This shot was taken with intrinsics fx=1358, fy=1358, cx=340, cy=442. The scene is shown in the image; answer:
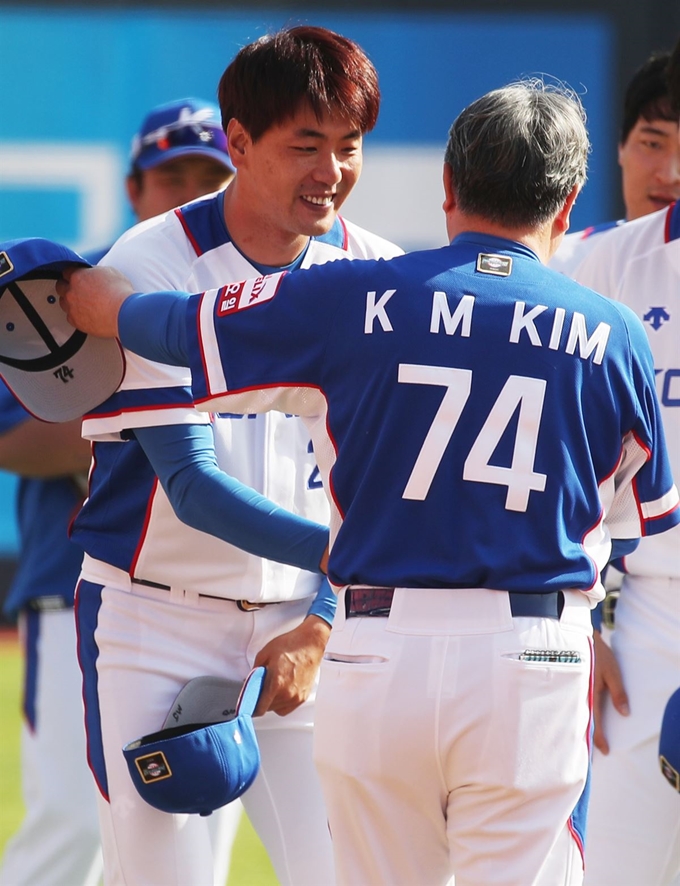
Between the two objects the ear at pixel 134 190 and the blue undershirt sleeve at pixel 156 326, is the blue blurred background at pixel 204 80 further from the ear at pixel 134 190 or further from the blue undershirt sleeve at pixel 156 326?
the blue undershirt sleeve at pixel 156 326

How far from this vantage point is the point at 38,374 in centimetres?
266

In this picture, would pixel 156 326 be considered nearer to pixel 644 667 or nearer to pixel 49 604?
pixel 644 667

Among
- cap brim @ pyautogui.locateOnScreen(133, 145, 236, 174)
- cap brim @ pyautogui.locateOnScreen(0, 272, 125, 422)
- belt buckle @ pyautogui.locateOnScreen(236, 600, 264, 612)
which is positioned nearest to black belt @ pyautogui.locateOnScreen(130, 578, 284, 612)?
belt buckle @ pyautogui.locateOnScreen(236, 600, 264, 612)

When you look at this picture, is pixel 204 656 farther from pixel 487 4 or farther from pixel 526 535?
pixel 487 4

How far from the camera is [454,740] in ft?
6.75

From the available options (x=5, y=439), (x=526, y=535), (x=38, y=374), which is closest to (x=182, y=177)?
(x=5, y=439)

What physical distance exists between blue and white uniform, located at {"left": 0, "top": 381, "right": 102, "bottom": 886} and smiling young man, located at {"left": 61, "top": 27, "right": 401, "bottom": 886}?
94cm

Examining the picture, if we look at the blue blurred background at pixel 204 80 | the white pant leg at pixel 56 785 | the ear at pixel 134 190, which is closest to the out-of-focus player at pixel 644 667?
the white pant leg at pixel 56 785

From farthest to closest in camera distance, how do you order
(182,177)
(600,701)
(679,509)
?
(182,177) → (600,701) → (679,509)

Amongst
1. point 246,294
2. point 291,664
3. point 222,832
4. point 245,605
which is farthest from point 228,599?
point 246,294

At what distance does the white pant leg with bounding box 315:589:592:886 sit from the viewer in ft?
6.71

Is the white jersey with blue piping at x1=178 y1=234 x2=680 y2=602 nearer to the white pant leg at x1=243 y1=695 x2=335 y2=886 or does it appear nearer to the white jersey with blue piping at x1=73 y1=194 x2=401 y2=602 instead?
the white jersey with blue piping at x1=73 y1=194 x2=401 y2=602

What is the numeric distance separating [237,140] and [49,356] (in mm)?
597

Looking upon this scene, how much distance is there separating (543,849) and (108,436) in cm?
117
